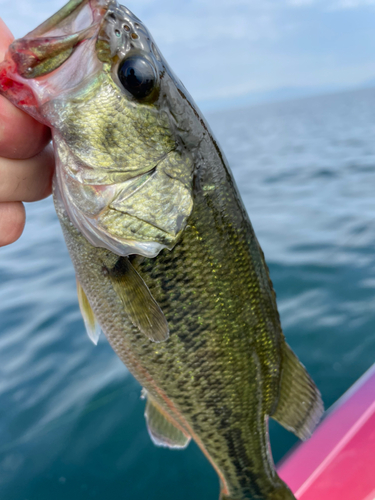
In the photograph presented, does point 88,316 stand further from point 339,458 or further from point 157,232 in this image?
point 339,458

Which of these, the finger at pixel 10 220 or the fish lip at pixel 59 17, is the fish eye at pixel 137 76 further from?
the finger at pixel 10 220

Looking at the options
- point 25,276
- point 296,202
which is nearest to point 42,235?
point 25,276

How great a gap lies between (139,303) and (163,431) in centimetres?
98

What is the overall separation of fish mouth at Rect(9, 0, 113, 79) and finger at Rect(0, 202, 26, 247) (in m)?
0.52

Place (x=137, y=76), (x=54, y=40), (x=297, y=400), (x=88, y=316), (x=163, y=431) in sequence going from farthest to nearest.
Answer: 1. (x=163, y=431)
2. (x=297, y=400)
3. (x=88, y=316)
4. (x=137, y=76)
5. (x=54, y=40)

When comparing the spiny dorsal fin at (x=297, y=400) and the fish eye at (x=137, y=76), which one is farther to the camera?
the spiny dorsal fin at (x=297, y=400)

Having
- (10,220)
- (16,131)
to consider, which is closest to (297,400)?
(10,220)

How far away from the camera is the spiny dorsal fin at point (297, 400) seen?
1.88 metres

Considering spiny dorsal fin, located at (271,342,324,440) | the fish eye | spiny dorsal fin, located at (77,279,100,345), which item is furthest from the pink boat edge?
the fish eye

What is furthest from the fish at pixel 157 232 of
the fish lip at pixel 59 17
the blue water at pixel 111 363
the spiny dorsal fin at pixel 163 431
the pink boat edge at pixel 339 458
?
the blue water at pixel 111 363

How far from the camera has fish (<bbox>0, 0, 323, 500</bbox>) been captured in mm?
1179

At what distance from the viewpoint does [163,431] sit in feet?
6.66

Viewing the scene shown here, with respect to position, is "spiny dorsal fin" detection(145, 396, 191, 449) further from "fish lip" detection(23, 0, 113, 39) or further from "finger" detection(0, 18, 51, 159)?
"fish lip" detection(23, 0, 113, 39)

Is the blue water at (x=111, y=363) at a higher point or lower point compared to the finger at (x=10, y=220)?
lower
